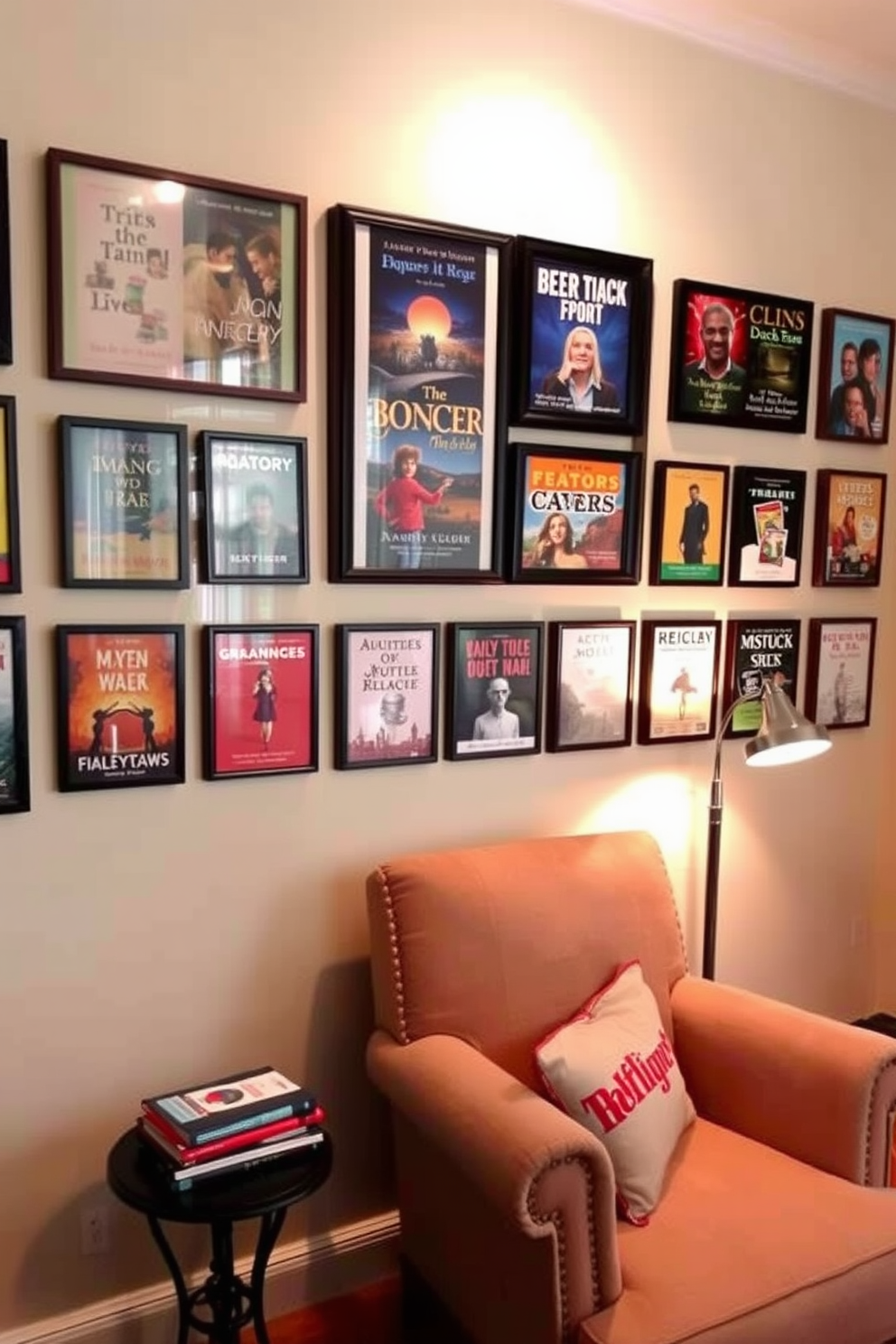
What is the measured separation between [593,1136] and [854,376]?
2.10 meters

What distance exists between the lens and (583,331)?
2.38 metres

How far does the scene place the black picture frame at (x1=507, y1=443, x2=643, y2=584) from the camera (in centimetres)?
237

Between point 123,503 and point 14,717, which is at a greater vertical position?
point 123,503

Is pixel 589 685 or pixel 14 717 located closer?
pixel 14 717

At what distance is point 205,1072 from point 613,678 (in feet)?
4.12

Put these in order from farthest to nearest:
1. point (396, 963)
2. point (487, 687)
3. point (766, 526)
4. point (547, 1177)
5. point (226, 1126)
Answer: point (766, 526) < point (487, 687) < point (396, 963) < point (226, 1126) < point (547, 1177)

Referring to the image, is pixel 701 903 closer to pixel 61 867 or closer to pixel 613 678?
A: pixel 613 678

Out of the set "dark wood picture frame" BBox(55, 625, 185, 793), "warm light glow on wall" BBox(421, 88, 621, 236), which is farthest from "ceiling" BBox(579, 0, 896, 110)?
"dark wood picture frame" BBox(55, 625, 185, 793)

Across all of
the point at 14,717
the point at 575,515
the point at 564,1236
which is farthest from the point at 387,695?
the point at 564,1236

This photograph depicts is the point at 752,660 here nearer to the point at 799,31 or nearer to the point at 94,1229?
the point at 799,31

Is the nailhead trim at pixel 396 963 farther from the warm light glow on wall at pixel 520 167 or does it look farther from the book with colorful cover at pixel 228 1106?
the warm light glow on wall at pixel 520 167

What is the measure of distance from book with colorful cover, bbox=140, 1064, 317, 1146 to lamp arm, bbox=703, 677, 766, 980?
3.73 ft

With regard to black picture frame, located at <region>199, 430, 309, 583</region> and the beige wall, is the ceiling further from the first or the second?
black picture frame, located at <region>199, 430, 309, 583</region>

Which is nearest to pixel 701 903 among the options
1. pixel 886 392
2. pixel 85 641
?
pixel 886 392
